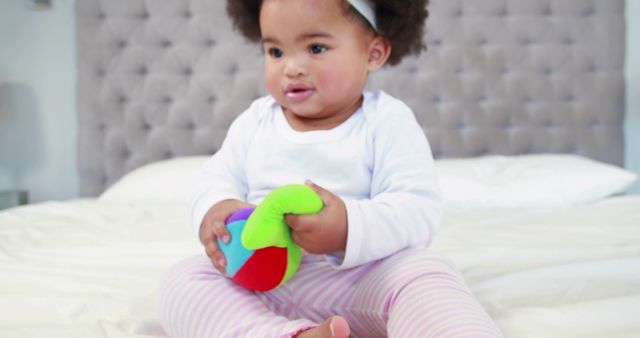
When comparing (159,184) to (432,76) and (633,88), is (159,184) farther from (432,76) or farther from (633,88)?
(633,88)

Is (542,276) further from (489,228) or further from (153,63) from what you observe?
(153,63)

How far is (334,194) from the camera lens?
2.71 ft

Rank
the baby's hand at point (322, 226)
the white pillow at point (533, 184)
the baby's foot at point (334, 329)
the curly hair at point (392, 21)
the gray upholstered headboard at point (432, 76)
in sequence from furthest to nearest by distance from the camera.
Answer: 1. the gray upholstered headboard at point (432, 76)
2. the white pillow at point (533, 184)
3. the curly hair at point (392, 21)
4. the baby's hand at point (322, 226)
5. the baby's foot at point (334, 329)


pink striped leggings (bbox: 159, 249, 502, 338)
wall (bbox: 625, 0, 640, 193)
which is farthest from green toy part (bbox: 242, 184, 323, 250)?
wall (bbox: 625, 0, 640, 193)

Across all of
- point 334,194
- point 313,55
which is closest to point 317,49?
point 313,55

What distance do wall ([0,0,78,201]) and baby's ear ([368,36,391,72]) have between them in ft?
6.51

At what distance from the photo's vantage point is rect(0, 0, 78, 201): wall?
2.59 meters

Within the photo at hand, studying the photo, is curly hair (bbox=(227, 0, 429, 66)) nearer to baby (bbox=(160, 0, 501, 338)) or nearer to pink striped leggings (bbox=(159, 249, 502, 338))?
baby (bbox=(160, 0, 501, 338))

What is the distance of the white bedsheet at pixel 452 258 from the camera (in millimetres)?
807

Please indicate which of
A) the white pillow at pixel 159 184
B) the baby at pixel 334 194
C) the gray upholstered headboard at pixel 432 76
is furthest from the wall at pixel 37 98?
the baby at pixel 334 194

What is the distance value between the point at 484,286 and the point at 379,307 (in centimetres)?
32

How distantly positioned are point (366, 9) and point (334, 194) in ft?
1.08

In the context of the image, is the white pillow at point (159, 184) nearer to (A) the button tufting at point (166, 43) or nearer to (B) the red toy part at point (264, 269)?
(A) the button tufting at point (166, 43)

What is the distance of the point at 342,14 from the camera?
92 cm
